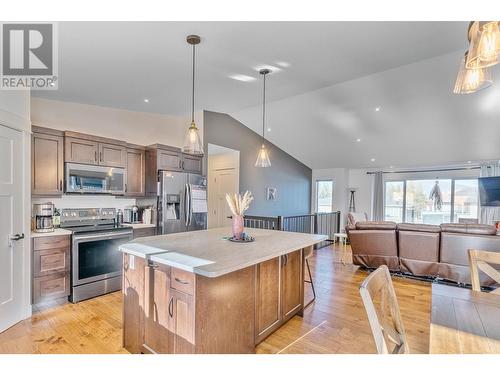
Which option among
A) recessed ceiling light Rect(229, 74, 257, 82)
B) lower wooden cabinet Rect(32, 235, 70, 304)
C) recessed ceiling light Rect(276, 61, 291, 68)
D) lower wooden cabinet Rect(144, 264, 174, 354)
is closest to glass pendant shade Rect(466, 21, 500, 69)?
recessed ceiling light Rect(276, 61, 291, 68)

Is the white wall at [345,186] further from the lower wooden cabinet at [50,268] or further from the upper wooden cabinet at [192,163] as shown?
the lower wooden cabinet at [50,268]

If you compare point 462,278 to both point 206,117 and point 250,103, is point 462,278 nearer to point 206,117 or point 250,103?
point 250,103

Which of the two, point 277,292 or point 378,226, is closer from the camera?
point 277,292

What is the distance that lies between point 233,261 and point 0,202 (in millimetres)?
2404

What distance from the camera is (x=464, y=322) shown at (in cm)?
125

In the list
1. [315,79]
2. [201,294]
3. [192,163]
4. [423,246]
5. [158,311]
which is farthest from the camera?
[192,163]

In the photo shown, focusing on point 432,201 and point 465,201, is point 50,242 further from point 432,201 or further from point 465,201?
point 465,201

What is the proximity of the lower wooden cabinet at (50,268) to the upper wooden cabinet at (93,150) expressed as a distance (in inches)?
42.1

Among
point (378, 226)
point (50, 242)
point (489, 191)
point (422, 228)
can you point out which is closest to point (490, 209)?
point (489, 191)

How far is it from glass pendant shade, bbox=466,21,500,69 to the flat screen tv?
20.9ft

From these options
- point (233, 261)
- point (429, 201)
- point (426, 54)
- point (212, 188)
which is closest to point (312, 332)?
Answer: point (233, 261)

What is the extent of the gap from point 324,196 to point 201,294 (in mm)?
7096

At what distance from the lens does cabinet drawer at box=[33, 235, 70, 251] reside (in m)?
2.91

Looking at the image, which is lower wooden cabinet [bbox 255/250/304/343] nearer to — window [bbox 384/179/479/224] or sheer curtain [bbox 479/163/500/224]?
sheer curtain [bbox 479/163/500/224]
